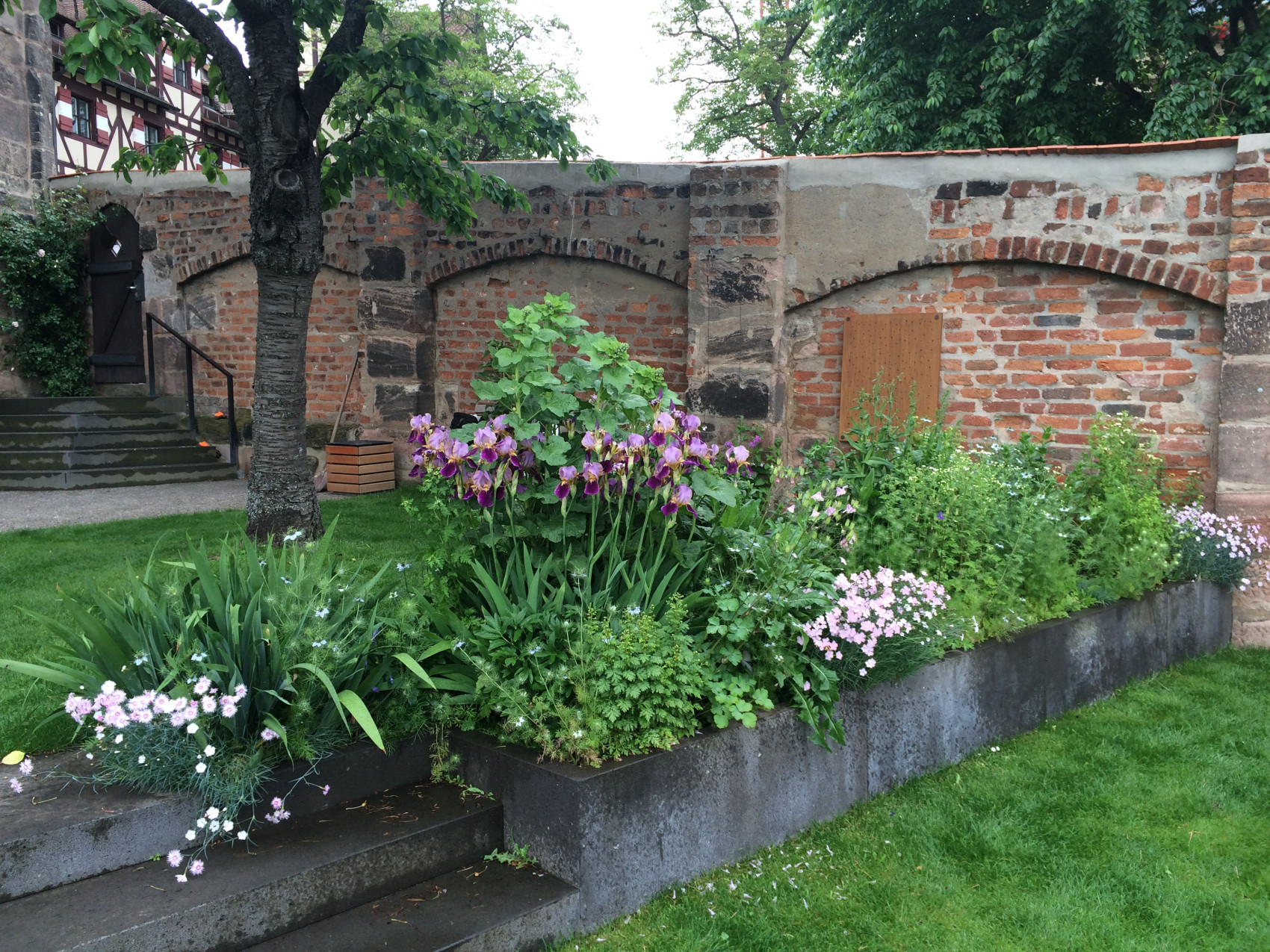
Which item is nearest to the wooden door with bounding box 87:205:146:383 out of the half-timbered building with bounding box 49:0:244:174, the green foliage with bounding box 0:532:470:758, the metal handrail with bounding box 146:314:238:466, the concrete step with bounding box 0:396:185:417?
the metal handrail with bounding box 146:314:238:466

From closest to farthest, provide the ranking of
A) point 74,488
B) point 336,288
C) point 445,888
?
1. point 445,888
2. point 74,488
3. point 336,288

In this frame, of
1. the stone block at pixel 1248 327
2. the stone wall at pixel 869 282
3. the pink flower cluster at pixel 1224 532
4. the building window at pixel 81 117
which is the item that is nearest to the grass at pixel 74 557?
the stone wall at pixel 869 282

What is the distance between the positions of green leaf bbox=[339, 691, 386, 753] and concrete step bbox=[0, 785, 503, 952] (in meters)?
0.26

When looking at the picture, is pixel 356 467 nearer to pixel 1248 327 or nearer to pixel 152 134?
pixel 1248 327

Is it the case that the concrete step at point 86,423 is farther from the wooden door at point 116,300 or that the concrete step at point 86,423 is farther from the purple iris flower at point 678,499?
the purple iris flower at point 678,499

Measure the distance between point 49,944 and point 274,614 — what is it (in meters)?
1.02

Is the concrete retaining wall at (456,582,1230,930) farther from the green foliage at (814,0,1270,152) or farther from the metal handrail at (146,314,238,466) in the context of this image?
the metal handrail at (146,314,238,466)

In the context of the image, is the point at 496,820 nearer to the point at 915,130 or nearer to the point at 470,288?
the point at 470,288

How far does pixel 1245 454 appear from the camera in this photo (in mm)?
5742

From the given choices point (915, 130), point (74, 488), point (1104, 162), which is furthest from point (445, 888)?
point (915, 130)

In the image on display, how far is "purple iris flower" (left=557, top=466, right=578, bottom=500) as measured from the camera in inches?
117

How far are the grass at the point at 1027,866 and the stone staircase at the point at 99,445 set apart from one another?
8819mm

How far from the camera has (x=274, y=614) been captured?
9.23 ft

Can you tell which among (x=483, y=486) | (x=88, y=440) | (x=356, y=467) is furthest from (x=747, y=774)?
(x=88, y=440)
